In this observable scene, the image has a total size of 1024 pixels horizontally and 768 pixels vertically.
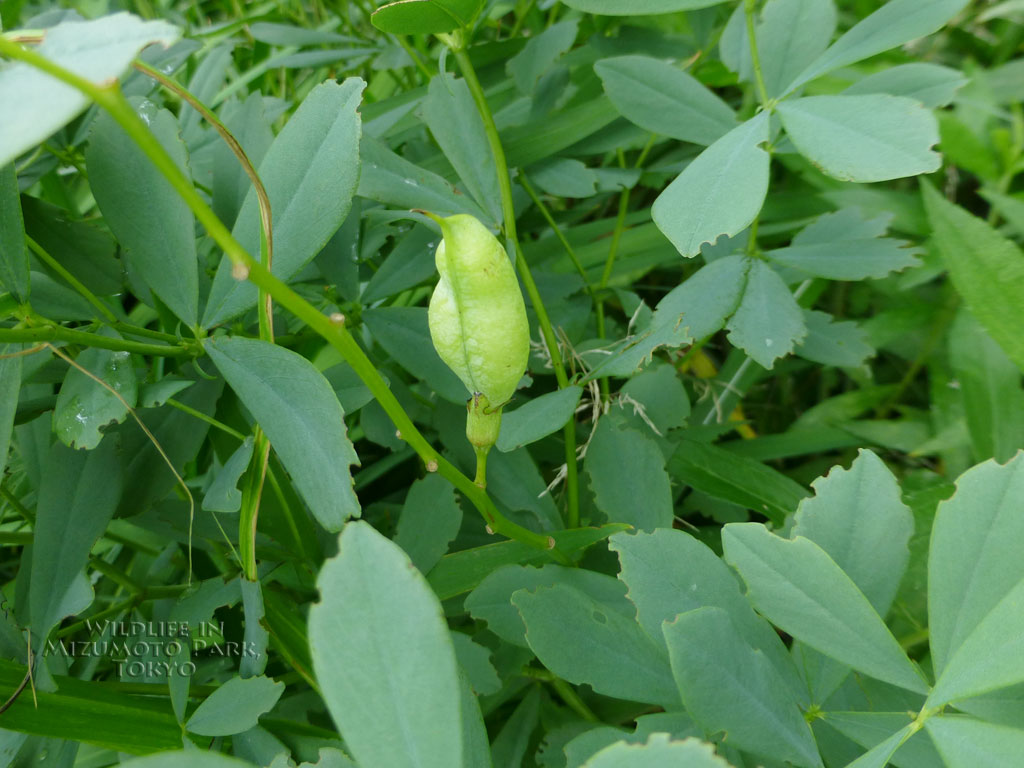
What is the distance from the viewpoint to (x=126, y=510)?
0.80 metres

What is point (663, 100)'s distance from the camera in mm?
951

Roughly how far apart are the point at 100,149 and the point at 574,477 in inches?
22.0

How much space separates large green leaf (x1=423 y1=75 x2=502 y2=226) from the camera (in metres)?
0.92

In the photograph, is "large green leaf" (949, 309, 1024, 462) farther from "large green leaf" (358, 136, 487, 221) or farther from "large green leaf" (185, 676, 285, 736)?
"large green leaf" (185, 676, 285, 736)

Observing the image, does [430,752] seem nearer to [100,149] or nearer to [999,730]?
[999,730]

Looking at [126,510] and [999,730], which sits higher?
[126,510]

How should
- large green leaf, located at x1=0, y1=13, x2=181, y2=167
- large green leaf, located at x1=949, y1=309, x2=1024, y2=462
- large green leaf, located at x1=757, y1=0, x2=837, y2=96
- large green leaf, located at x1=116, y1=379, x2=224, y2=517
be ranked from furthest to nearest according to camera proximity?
large green leaf, located at x1=949, y1=309, x2=1024, y2=462 < large green leaf, located at x1=757, y1=0, x2=837, y2=96 < large green leaf, located at x1=116, y1=379, x2=224, y2=517 < large green leaf, located at x1=0, y1=13, x2=181, y2=167

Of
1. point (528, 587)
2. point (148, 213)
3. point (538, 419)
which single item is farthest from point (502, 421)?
point (148, 213)

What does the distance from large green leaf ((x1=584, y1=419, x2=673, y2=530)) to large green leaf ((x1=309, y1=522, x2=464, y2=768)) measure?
1.42 ft

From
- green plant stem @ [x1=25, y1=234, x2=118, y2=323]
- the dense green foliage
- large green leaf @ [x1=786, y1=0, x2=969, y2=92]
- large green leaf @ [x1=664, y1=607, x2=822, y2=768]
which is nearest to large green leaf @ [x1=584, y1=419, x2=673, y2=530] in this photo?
the dense green foliage

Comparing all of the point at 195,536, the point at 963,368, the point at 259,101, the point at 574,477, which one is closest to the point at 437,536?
the point at 574,477

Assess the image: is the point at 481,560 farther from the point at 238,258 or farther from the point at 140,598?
the point at 238,258

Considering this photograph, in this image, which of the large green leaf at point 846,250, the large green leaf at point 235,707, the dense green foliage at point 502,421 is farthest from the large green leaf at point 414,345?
the large green leaf at point 846,250

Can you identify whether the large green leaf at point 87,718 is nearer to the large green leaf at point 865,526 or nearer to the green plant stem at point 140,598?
the green plant stem at point 140,598
